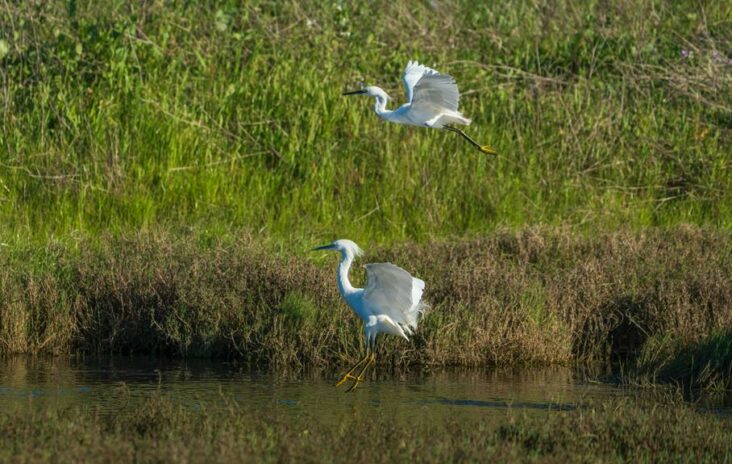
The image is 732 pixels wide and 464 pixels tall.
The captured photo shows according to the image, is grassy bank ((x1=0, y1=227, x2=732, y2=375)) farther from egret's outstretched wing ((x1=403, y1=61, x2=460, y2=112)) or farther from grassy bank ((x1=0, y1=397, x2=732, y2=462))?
grassy bank ((x1=0, y1=397, x2=732, y2=462))

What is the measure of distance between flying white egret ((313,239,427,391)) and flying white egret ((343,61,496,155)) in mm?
1425

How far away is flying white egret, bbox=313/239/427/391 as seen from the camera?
281 inches

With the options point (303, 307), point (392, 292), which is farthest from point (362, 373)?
point (303, 307)

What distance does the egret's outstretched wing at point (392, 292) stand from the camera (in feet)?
23.3

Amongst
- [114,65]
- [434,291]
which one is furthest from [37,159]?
[434,291]

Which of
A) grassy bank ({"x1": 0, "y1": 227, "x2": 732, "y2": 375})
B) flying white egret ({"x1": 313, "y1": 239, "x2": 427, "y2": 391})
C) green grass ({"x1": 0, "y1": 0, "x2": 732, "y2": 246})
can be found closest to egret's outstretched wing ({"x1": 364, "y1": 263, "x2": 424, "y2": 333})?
flying white egret ({"x1": 313, "y1": 239, "x2": 427, "y2": 391})

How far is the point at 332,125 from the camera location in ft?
39.8

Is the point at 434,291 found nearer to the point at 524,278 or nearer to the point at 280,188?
the point at 524,278

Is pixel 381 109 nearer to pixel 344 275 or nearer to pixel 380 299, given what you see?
pixel 344 275

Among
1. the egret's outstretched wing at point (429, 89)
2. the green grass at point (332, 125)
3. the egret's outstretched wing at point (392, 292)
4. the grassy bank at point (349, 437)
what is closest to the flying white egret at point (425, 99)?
the egret's outstretched wing at point (429, 89)

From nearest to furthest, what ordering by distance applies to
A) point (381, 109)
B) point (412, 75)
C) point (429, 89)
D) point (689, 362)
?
point (689, 362), point (429, 89), point (412, 75), point (381, 109)

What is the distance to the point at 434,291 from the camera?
8.81 metres

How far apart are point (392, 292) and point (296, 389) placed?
29.9 inches

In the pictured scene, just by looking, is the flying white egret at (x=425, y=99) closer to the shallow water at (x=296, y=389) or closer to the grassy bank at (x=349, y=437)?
the shallow water at (x=296, y=389)
